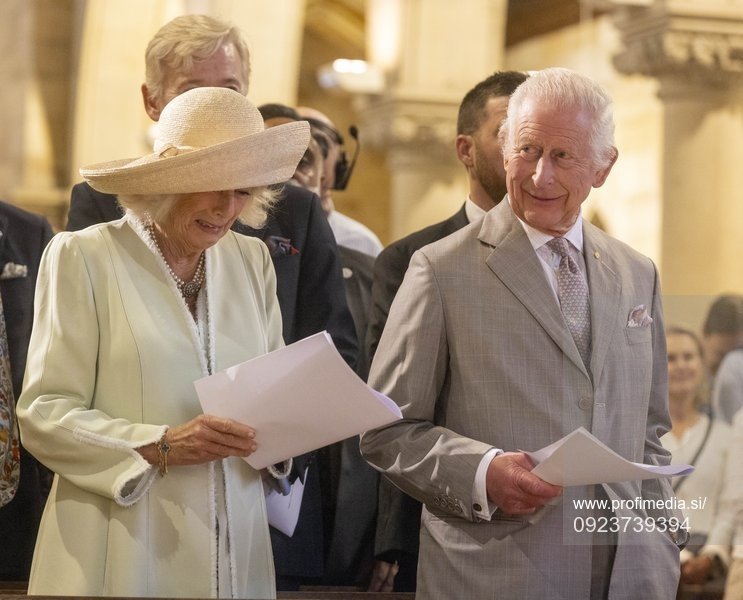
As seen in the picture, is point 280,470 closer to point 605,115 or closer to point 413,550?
point 413,550

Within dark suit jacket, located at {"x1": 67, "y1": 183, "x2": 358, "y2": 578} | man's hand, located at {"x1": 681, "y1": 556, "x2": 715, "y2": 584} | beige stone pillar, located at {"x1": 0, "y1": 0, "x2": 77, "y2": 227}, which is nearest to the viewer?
man's hand, located at {"x1": 681, "y1": 556, "x2": 715, "y2": 584}

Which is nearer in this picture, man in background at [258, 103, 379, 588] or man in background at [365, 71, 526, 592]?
man in background at [365, 71, 526, 592]

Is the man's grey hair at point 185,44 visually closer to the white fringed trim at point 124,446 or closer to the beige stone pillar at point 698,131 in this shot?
the white fringed trim at point 124,446

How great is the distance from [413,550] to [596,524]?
90cm

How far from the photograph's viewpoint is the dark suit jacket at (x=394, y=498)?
390 cm

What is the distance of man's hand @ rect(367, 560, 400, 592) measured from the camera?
13.8 ft

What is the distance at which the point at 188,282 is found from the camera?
3201 millimetres

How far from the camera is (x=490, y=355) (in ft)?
10.2

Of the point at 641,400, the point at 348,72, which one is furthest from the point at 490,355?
the point at 348,72

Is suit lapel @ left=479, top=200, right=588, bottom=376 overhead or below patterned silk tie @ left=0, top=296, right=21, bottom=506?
overhead

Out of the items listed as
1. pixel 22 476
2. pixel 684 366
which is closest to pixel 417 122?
pixel 684 366

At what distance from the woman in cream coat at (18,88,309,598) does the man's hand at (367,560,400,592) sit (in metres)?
1.08

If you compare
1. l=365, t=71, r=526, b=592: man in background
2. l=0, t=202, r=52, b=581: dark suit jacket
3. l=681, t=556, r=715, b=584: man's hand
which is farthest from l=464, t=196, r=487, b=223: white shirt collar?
l=0, t=202, r=52, b=581: dark suit jacket

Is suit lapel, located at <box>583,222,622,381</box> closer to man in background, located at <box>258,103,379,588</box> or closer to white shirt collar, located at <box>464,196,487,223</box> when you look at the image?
white shirt collar, located at <box>464,196,487,223</box>
